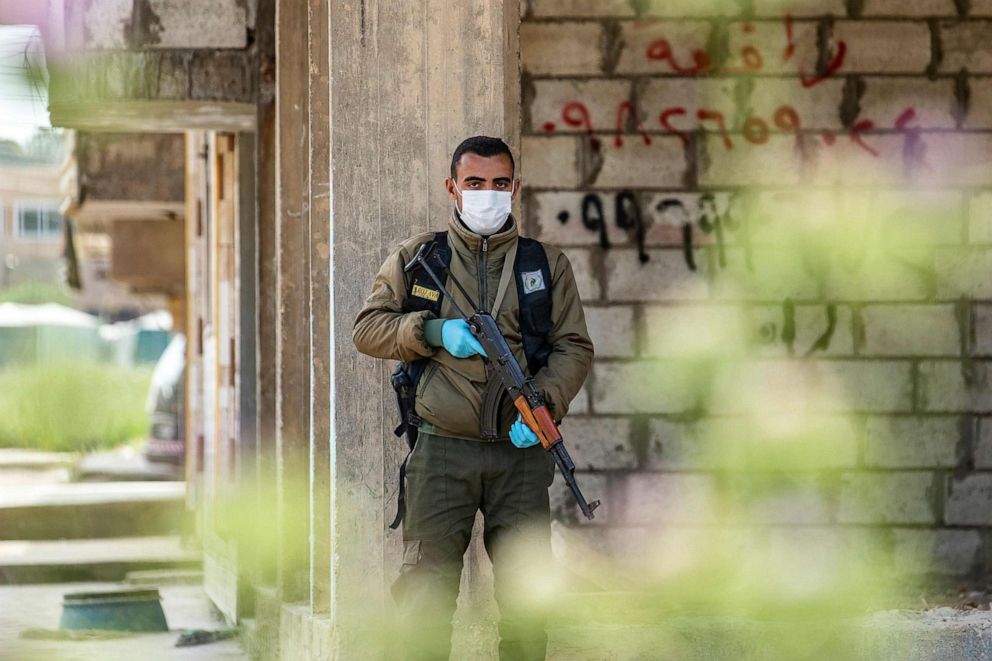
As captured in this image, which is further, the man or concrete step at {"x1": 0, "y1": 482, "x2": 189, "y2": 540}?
concrete step at {"x1": 0, "y1": 482, "x2": 189, "y2": 540}

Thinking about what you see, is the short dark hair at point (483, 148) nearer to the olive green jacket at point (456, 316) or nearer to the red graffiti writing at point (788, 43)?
the olive green jacket at point (456, 316)

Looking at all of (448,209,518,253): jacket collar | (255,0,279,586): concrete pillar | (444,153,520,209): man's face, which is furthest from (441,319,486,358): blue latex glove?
(255,0,279,586): concrete pillar

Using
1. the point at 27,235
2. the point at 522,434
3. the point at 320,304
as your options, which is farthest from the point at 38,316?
the point at 522,434

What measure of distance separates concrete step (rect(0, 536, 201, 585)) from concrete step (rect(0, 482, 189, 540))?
687mm

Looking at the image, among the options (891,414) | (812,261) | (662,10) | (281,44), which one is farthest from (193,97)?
(891,414)

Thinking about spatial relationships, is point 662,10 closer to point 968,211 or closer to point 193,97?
point 968,211

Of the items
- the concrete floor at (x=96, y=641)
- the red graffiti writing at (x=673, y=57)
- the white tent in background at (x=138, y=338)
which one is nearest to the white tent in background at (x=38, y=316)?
the white tent in background at (x=138, y=338)

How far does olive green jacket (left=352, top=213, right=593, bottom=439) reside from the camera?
4.73m

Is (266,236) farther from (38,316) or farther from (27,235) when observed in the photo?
(27,235)

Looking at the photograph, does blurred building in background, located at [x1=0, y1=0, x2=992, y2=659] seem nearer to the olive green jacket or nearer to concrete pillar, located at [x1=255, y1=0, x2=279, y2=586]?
concrete pillar, located at [x1=255, y1=0, x2=279, y2=586]

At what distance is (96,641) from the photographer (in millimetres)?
7840

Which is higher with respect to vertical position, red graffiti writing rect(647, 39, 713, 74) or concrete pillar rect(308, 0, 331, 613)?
red graffiti writing rect(647, 39, 713, 74)

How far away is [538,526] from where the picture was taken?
485 centimetres

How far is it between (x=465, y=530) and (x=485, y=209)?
2.93ft
